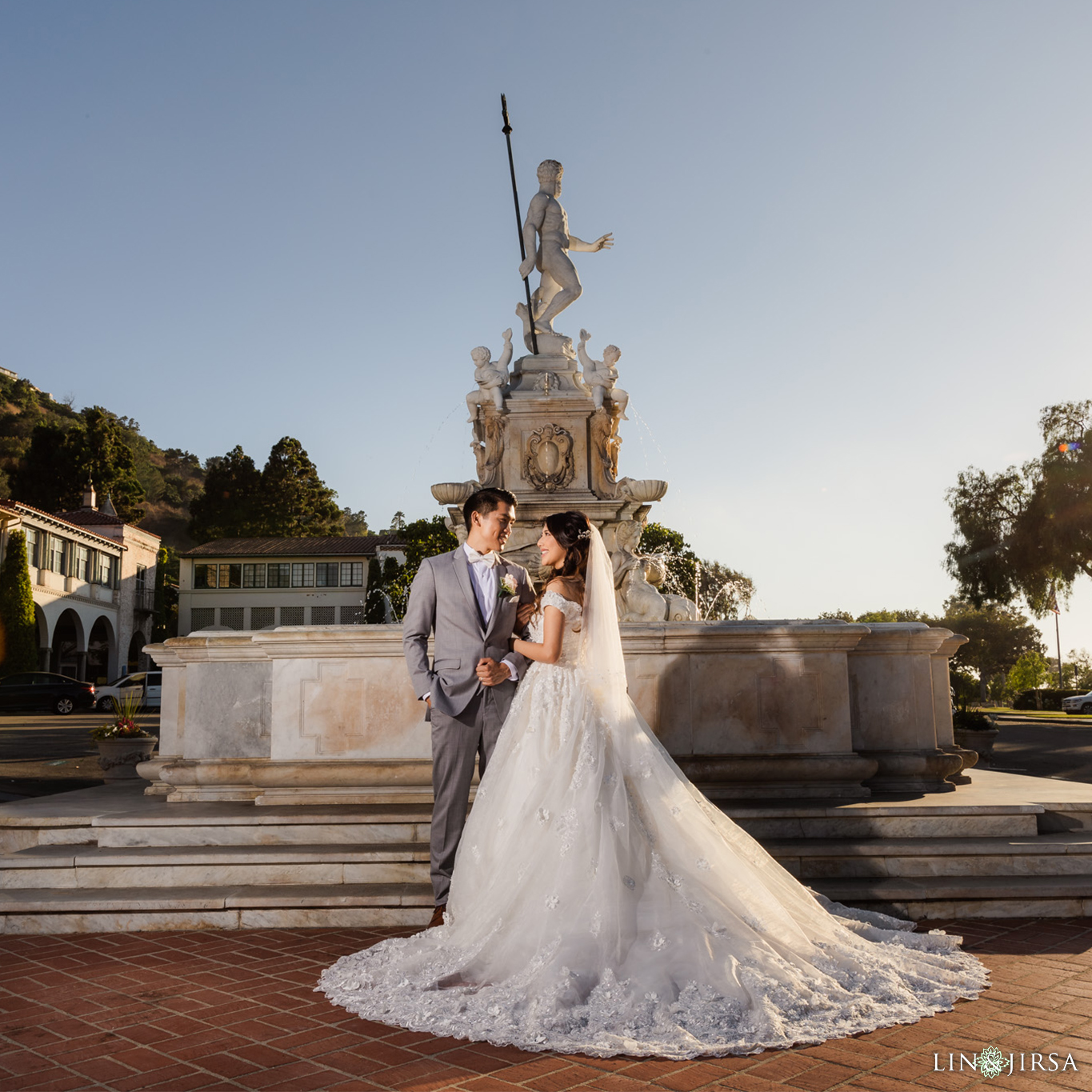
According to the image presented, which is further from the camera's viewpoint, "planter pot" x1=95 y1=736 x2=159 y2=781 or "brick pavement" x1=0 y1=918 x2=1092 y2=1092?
"planter pot" x1=95 y1=736 x2=159 y2=781

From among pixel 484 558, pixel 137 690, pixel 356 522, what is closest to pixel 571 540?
pixel 484 558

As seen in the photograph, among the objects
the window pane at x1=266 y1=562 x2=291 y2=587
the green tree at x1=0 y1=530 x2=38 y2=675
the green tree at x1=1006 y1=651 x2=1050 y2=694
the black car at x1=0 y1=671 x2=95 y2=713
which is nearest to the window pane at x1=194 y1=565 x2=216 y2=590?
the window pane at x1=266 y1=562 x2=291 y2=587

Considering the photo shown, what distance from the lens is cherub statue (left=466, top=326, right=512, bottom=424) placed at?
11328 millimetres

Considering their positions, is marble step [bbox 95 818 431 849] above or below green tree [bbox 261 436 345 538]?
below

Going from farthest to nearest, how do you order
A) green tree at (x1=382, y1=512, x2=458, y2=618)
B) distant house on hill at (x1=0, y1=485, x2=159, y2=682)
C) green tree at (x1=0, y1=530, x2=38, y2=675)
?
distant house on hill at (x1=0, y1=485, x2=159, y2=682) → green tree at (x1=0, y1=530, x2=38, y2=675) → green tree at (x1=382, y1=512, x2=458, y2=618)

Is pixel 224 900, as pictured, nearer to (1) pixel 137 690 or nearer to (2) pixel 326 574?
(1) pixel 137 690

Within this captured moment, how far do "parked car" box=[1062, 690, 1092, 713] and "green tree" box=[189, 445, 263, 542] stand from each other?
5374 centimetres

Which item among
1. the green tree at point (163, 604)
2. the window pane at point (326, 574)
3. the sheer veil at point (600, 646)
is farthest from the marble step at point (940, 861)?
the green tree at point (163, 604)

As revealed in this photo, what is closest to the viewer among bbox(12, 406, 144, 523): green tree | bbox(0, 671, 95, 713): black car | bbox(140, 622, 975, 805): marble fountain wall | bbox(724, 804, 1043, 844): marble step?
bbox(724, 804, 1043, 844): marble step

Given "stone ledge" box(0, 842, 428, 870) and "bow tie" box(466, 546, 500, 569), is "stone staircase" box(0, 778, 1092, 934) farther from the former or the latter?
"bow tie" box(466, 546, 500, 569)

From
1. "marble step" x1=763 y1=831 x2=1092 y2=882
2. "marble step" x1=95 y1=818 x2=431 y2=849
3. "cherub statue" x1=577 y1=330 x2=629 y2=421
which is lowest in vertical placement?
"marble step" x1=763 y1=831 x2=1092 y2=882

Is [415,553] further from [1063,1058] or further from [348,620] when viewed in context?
[1063,1058]

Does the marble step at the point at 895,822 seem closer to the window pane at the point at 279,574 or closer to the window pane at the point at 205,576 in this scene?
the window pane at the point at 279,574

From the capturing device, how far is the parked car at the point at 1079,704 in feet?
123
